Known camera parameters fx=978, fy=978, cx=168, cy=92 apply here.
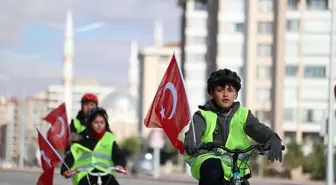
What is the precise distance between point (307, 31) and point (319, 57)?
8.84ft

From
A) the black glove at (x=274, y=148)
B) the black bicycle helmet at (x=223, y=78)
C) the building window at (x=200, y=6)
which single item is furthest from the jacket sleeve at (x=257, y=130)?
the building window at (x=200, y=6)

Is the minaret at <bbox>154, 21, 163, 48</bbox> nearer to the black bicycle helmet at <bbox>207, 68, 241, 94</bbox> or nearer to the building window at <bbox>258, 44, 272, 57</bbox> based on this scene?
the building window at <bbox>258, 44, 272, 57</bbox>

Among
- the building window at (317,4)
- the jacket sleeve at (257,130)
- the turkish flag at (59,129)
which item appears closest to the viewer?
the jacket sleeve at (257,130)

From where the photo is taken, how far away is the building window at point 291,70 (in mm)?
90750

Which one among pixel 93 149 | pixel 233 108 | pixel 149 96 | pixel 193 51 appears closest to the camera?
pixel 233 108

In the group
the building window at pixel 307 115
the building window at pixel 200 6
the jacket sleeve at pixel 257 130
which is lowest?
the jacket sleeve at pixel 257 130

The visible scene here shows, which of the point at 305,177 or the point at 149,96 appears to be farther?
the point at 149,96

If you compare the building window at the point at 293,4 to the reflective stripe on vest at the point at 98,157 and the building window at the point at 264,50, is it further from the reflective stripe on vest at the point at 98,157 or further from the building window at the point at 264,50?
the reflective stripe on vest at the point at 98,157

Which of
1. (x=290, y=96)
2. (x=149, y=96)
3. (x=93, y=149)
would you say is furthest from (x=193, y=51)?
(x=93, y=149)

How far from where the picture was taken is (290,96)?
90.9 meters

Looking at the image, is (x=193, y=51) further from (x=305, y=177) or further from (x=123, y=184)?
(x=123, y=184)

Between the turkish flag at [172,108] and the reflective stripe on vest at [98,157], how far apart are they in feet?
4.59

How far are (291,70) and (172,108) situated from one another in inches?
3345

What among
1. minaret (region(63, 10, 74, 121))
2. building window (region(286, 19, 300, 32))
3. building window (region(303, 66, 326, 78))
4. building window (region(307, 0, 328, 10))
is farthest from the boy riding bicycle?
minaret (region(63, 10, 74, 121))
